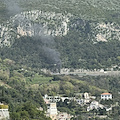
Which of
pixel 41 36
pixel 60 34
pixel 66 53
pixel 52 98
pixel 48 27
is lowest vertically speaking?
pixel 52 98

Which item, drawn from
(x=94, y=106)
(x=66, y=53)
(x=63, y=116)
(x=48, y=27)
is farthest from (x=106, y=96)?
(x=48, y=27)

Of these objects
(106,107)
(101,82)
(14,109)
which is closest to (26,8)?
(101,82)

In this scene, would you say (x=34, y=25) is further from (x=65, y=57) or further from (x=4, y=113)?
(x=4, y=113)

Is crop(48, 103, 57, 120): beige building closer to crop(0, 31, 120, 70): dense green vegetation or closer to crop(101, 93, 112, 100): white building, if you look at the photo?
crop(101, 93, 112, 100): white building

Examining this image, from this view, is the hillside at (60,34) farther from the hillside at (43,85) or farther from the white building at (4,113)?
the white building at (4,113)

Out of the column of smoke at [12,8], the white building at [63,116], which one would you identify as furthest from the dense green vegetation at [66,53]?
the white building at [63,116]

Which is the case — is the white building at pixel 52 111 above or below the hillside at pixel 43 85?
below

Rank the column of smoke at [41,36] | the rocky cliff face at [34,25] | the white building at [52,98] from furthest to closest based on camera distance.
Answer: the rocky cliff face at [34,25], the column of smoke at [41,36], the white building at [52,98]

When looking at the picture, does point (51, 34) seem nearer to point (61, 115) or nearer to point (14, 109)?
point (61, 115)
